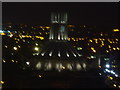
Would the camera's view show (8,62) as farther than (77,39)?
No

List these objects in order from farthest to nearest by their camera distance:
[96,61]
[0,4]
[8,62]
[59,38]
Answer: [59,38]
[96,61]
[8,62]
[0,4]

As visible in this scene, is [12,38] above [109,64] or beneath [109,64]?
above

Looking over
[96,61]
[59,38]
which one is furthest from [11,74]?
[59,38]

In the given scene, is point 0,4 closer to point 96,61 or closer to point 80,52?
point 96,61

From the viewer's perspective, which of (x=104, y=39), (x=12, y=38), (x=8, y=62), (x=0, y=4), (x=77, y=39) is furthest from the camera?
(x=77, y=39)

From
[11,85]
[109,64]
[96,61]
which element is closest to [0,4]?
[11,85]

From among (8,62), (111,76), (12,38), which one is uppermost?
(12,38)

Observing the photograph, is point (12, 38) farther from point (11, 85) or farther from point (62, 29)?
point (62, 29)

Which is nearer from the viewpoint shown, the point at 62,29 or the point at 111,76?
the point at 111,76

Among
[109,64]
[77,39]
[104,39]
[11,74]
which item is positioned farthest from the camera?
[77,39]

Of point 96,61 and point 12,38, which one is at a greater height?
point 12,38
